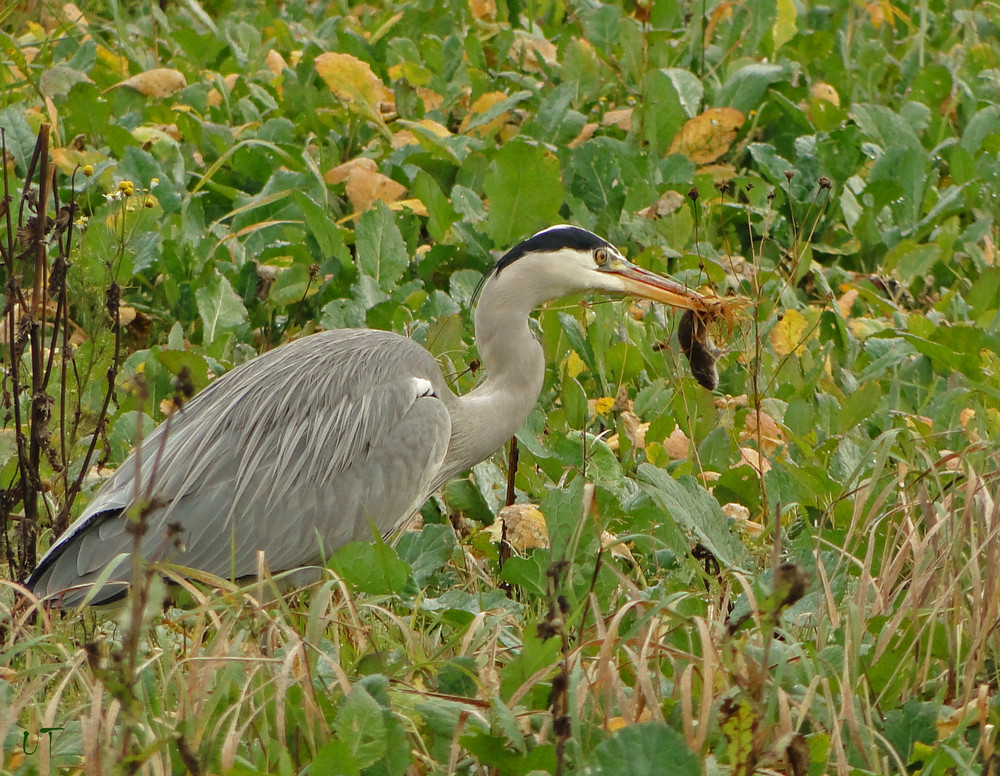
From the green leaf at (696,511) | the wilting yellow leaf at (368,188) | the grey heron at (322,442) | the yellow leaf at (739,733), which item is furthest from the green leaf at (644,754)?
the wilting yellow leaf at (368,188)

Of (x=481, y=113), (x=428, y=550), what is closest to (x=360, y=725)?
(x=428, y=550)

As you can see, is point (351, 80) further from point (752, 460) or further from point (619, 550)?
point (619, 550)

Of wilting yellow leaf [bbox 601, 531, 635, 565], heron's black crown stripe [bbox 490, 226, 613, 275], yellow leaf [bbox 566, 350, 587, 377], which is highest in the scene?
heron's black crown stripe [bbox 490, 226, 613, 275]

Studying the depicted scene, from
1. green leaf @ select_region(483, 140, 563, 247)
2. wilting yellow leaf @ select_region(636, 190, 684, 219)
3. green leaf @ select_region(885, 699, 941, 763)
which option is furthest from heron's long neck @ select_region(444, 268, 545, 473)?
green leaf @ select_region(885, 699, 941, 763)

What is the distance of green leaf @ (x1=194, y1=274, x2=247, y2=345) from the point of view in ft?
16.0

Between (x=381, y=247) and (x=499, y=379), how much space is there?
1.02m

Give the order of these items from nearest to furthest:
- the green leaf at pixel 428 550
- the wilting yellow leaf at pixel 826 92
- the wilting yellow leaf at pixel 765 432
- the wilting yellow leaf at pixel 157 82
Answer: the green leaf at pixel 428 550, the wilting yellow leaf at pixel 765 432, the wilting yellow leaf at pixel 157 82, the wilting yellow leaf at pixel 826 92

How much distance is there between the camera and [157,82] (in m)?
6.54

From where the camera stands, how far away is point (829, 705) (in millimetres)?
2549

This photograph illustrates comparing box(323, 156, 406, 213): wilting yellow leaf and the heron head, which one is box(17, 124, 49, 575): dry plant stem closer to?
the heron head

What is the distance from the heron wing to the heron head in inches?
16.1

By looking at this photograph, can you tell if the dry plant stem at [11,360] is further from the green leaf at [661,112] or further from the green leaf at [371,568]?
the green leaf at [661,112]

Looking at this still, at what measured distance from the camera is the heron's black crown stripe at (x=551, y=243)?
427 centimetres

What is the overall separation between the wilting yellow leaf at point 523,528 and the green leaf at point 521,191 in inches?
68.6
